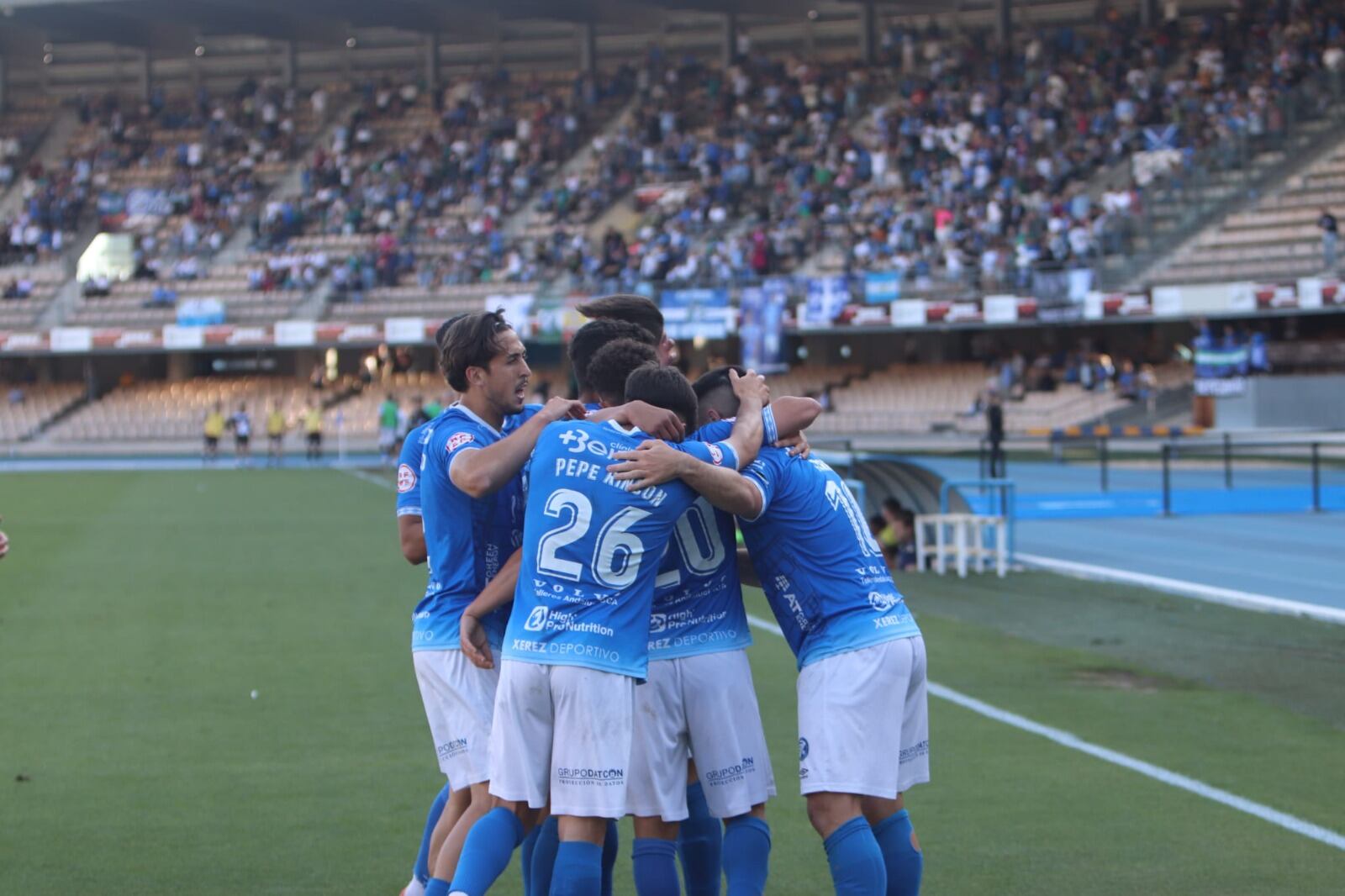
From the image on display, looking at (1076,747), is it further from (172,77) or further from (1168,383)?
(172,77)

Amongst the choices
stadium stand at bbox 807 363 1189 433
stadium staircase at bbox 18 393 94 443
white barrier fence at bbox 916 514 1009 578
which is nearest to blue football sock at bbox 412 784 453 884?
white barrier fence at bbox 916 514 1009 578

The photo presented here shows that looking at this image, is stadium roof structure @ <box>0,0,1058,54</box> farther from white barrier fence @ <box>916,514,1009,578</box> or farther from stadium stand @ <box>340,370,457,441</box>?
white barrier fence @ <box>916,514,1009,578</box>

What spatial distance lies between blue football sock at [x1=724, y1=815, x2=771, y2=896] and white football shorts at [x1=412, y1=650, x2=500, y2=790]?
0.82m

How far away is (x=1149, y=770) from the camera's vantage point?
8.00m

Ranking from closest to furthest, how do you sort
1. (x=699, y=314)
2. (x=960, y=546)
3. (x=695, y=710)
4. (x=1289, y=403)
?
(x=695, y=710), (x=960, y=546), (x=1289, y=403), (x=699, y=314)

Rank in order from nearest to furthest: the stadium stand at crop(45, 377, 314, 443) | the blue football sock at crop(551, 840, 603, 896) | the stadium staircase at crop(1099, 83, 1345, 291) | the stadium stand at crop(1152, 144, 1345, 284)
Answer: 1. the blue football sock at crop(551, 840, 603, 896)
2. the stadium stand at crop(1152, 144, 1345, 284)
3. the stadium staircase at crop(1099, 83, 1345, 291)
4. the stadium stand at crop(45, 377, 314, 443)

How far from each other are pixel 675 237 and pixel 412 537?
4289 cm

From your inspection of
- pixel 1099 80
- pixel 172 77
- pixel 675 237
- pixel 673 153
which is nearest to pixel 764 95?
pixel 673 153

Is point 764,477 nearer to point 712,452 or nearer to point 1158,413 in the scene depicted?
point 712,452

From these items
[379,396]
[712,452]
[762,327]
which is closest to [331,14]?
[379,396]

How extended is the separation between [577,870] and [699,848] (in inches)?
26.6

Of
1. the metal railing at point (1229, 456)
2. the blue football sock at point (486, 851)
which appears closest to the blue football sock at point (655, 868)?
the blue football sock at point (486, 851)

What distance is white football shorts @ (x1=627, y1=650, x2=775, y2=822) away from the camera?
5.04 metres

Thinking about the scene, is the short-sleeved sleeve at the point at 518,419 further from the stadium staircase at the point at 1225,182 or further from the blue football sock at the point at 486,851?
the stadium staircase at the point at 1225,182
